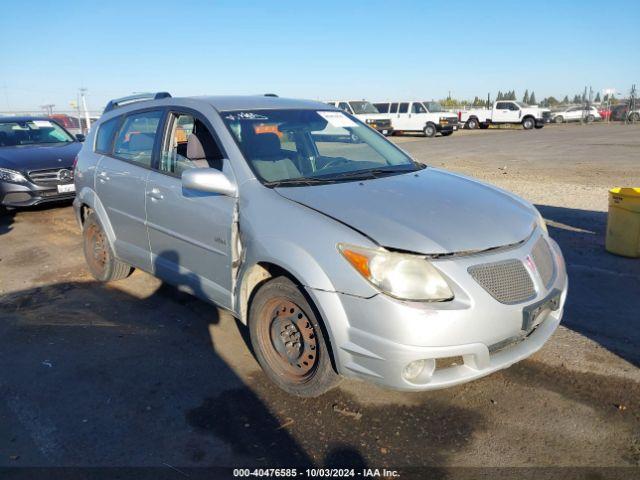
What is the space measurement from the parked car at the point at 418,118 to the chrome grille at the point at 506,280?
29.7 meters

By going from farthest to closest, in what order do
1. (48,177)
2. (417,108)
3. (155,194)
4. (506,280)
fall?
1. (417,108)
2. (48,177)
3. (155,194)
4. (506,280)

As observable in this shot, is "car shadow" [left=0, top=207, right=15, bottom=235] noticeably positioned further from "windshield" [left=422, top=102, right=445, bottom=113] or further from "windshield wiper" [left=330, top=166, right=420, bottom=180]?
"windshield" [left=422, top=102, right=445, bottom=113]

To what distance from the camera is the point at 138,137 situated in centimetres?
476

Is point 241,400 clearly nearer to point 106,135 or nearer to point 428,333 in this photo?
point 428,333

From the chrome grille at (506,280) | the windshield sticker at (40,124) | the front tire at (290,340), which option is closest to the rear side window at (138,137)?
the front tire at (290,340)

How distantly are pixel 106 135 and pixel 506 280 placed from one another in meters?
4.17

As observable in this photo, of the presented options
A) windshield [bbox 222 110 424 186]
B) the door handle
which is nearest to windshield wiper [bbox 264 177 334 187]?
windshield [bbox 222 110 424 186]

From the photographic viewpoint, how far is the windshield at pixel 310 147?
12.3ft

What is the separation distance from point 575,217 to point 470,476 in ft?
20.7

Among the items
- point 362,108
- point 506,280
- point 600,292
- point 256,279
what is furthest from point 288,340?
point 362,108

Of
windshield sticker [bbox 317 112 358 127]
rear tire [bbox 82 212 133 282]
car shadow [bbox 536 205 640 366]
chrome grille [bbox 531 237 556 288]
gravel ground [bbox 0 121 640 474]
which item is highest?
windshield sticker [bbox 317 112 358 127]

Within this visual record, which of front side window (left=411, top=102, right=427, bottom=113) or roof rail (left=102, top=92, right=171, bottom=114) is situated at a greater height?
roof rail (left=102, top=92, right=171, bottom=114)

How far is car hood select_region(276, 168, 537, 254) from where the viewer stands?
288 cm

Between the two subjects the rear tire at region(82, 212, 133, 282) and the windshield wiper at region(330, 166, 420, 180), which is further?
the rear tire at region(82, 212, 133, 282)
